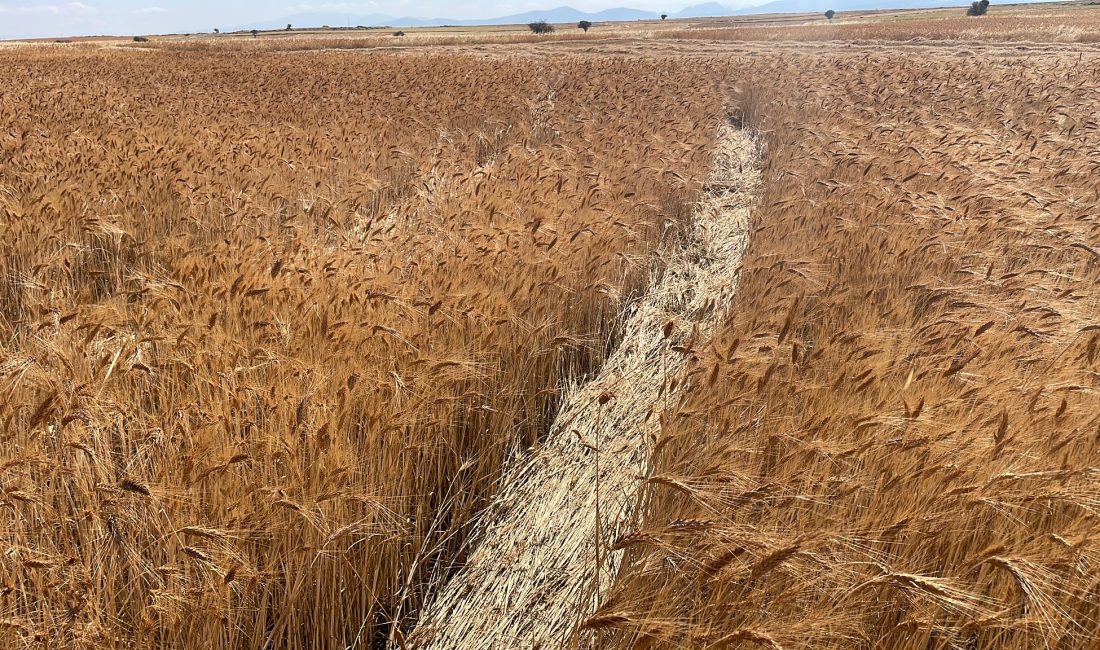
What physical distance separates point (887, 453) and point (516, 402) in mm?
1605

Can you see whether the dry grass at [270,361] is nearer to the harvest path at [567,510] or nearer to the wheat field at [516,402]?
the wheat field at [516,402]

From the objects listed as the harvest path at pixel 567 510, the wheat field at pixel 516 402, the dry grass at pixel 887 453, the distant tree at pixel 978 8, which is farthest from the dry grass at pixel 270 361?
the distant tree at pixel 978 8

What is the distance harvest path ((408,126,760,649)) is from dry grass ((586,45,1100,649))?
0.78ft

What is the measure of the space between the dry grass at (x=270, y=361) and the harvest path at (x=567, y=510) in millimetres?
154

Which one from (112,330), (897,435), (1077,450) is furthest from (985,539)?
(112,330)

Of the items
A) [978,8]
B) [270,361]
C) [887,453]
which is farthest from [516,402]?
[978,8]

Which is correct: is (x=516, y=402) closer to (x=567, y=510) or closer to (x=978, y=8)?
(x=567, y=510)

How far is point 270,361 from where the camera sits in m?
2.36

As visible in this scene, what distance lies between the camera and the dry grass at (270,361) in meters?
1.72

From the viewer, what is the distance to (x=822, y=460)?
204 cm

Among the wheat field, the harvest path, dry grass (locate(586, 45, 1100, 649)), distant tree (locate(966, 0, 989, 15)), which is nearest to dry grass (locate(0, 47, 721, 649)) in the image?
the wheat field

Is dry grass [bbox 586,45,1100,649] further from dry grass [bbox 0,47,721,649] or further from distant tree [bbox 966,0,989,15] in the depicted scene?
distant tree [bbox 966,0,989,15]

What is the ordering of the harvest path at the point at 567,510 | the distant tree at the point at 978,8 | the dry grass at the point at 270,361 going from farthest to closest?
the distant tree at the point at 978,8 < the harvest path at the point at 567,510 < the dry grass at the point at 270,361

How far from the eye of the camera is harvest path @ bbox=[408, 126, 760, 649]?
200cm
